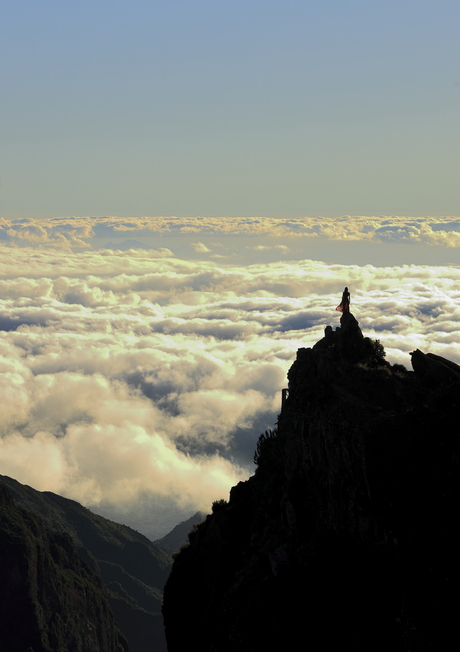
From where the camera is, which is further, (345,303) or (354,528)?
(345,303)

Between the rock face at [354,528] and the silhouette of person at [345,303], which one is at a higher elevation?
the silhouette of person at [345,303]

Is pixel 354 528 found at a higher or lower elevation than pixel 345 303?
lower

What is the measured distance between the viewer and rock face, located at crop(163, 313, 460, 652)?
32469 millimetres

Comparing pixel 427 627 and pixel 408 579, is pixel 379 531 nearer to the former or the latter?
pixel 408 579

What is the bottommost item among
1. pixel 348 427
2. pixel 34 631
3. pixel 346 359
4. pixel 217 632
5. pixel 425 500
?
pixel 34 631

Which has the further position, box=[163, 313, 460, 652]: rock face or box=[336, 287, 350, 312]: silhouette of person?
box=[336, 287, 350, 312]: silhouette of person

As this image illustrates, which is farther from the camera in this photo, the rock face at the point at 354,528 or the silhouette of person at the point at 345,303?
the silhouette of person at the point at 345,303

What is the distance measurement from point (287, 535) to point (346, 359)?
16724 mm

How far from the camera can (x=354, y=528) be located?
37250 millimetres

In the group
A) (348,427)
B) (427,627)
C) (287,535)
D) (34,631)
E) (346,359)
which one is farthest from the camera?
(34,631)

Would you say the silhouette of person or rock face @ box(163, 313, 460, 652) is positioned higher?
the silhouette of person

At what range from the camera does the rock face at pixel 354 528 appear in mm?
32469

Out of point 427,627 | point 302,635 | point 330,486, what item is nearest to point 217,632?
point 302,635

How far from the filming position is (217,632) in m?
40.6
